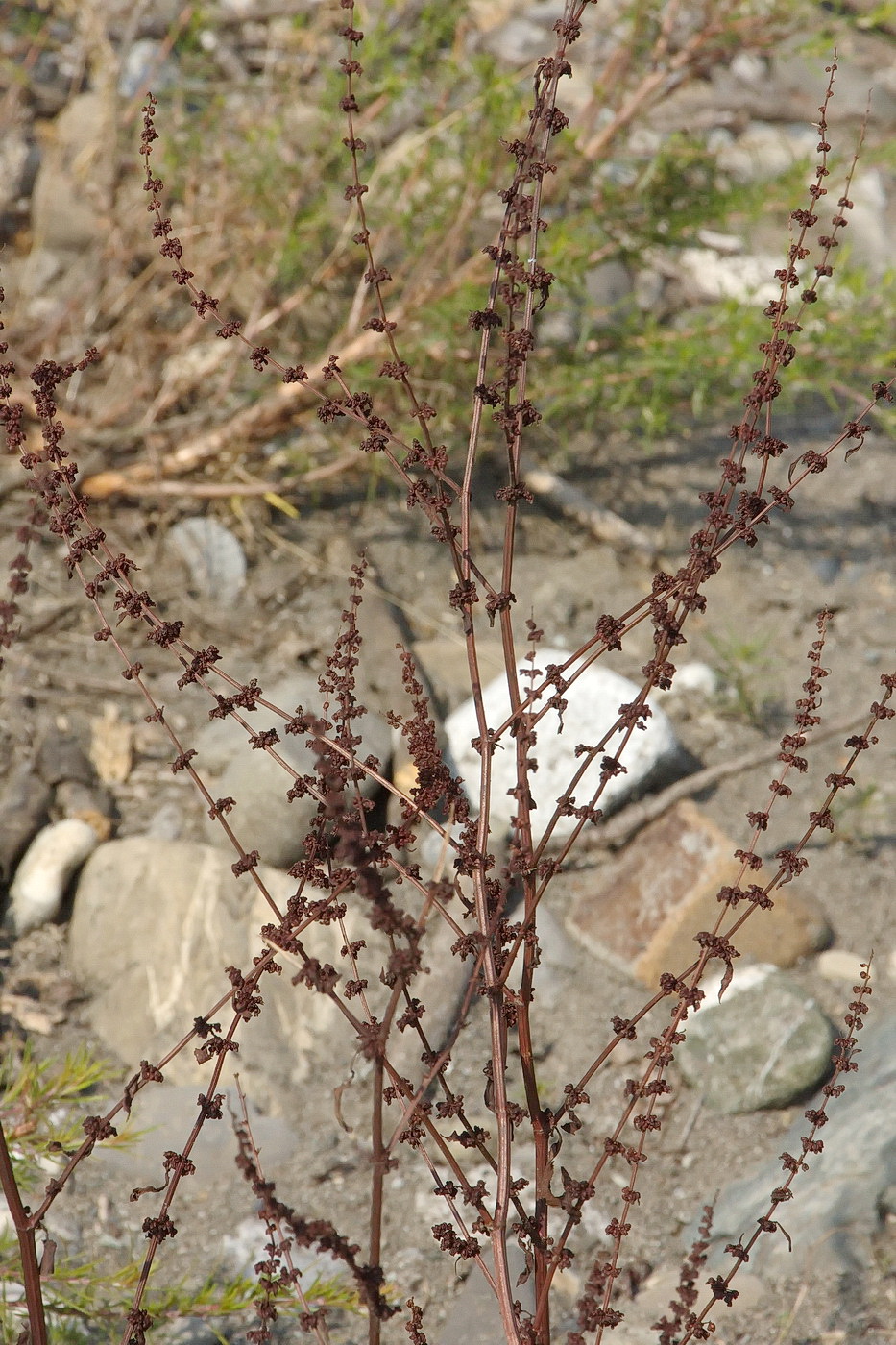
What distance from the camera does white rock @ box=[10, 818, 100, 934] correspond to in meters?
3.78

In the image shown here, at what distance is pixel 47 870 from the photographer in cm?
382

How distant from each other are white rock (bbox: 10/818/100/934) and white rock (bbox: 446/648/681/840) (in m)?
1.25

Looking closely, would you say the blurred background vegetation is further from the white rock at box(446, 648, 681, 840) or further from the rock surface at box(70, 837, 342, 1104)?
the rock surface at box(70, 837, 342, 1104)

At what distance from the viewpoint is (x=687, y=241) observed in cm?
500

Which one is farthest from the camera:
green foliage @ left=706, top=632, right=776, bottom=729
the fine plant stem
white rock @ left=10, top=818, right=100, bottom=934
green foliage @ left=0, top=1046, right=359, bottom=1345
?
green foliage @ left=706, top=632, right=776, bottom=729

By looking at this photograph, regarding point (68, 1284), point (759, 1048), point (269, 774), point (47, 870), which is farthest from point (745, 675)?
point (68, 1284)

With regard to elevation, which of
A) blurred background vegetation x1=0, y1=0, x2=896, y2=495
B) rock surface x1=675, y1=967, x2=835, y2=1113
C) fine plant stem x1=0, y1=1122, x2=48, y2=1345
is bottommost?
fine plant stem x1=0, y1=1122, x2=48, y2=1345

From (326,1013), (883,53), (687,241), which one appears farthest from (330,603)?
(883,53)

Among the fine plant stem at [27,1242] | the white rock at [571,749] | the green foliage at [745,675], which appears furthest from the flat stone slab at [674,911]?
the fine plant stem at [27,1242]

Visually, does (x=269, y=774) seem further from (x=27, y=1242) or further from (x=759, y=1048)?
(x=27, y=1242)

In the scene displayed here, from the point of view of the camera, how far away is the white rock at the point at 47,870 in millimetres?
3779

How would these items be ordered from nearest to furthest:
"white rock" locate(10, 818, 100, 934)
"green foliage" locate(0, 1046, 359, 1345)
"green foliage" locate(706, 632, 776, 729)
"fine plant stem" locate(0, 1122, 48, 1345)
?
1. "fine plant stem" locate(0, 1122, 48, 1345)
2. "green foliage" locate(0, 1046, 359, 1345)
3. "white rock" locate(10, 818, 100, 934)
4. "green foliage" locate(706, 632, 776, 729)

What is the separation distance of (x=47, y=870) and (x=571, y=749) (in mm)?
1734

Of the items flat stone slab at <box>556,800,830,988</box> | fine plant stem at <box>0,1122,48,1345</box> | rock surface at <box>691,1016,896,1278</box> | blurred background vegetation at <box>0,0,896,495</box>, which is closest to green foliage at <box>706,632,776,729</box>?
flat stone slab at <box>556,800,830,988</box>
